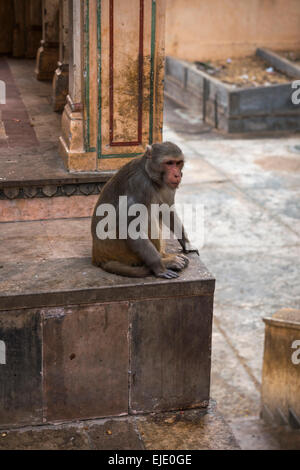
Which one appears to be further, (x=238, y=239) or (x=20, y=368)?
(x=238, y=239)

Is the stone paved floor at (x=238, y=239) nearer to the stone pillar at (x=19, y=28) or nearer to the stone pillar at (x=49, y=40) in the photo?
the stone pillar at (x=49, y=40)

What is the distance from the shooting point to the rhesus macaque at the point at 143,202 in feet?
15.1

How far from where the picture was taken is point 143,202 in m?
Answer: 4.76

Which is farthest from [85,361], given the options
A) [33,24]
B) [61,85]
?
[33,24]

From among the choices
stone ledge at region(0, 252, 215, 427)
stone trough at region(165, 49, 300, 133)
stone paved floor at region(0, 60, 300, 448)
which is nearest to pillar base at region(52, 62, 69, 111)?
stone paved floor at region(0, 60, 300, 448)

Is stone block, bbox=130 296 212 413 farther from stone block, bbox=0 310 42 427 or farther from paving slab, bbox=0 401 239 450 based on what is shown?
stone block, bbox=0 310 42 427

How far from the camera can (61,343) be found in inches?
190

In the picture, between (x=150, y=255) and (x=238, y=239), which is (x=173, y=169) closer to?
(x=150, y=255)

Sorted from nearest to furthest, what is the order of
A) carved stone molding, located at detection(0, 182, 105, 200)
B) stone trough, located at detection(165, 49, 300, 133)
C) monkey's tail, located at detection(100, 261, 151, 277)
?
monkey's tail, located at detection(100, 261, 151, 277)
carved stone molding, located at detection(0, 182, 105, 200)
stone trough, located at detection(165, 49, 300, 133)

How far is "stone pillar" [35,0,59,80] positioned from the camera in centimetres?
917

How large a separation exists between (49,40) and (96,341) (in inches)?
216

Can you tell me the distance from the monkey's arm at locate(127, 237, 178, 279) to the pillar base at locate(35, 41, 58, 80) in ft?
17.0

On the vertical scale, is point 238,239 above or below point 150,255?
below
